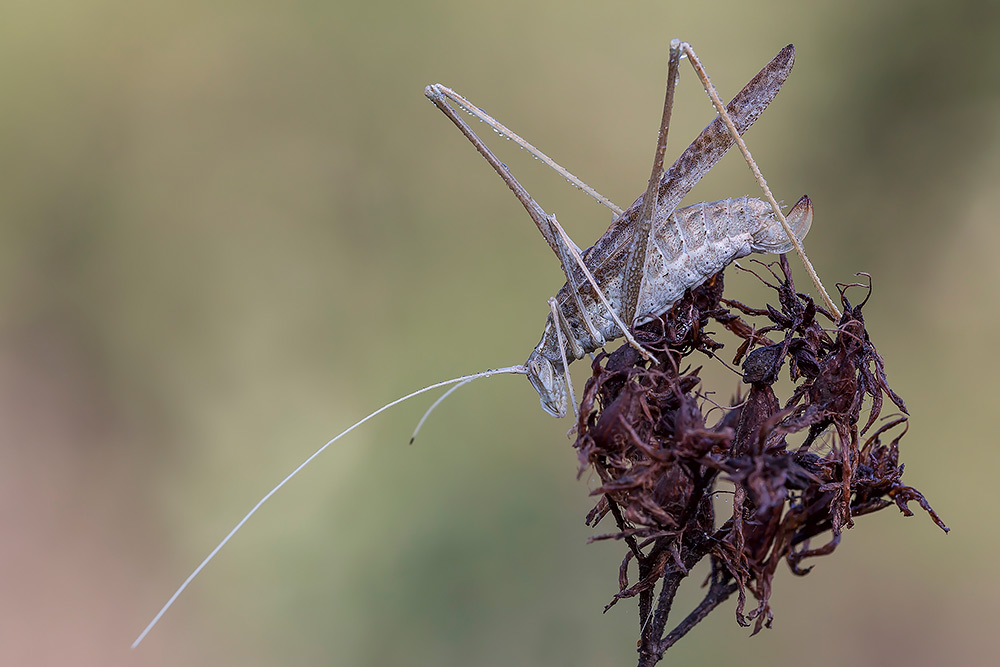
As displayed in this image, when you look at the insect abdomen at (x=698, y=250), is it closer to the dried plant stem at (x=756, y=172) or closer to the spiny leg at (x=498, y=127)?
the dried plant stem at (x=756, y=172)

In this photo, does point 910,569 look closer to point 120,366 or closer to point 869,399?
point 869,399

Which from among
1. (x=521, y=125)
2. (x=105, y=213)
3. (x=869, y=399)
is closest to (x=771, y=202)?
(x=869, y=399)

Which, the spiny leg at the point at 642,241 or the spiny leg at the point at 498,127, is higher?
the spiny leg at the point at 498,127

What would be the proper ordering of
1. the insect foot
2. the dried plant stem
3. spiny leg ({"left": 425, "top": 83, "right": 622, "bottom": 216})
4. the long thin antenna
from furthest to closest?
1. spiny leg ({"left": 425, "top": 83, "right": 622, "bottom": 216})
2. the insect foot
3. the dried plant stem
4. the long thin antenna

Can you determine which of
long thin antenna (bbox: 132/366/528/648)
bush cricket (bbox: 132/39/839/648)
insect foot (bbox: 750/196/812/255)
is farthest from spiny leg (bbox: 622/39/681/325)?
long thin antenna (bbox: 132/366/528/648)

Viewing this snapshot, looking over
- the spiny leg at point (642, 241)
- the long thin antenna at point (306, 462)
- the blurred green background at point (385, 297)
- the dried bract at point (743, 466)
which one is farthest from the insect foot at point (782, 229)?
the blurred green background at point (385, 297)

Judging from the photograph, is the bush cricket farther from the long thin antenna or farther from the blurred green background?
the blurred green background

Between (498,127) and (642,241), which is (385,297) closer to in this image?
(498,127)

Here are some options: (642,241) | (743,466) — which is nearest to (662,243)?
(642,241)
